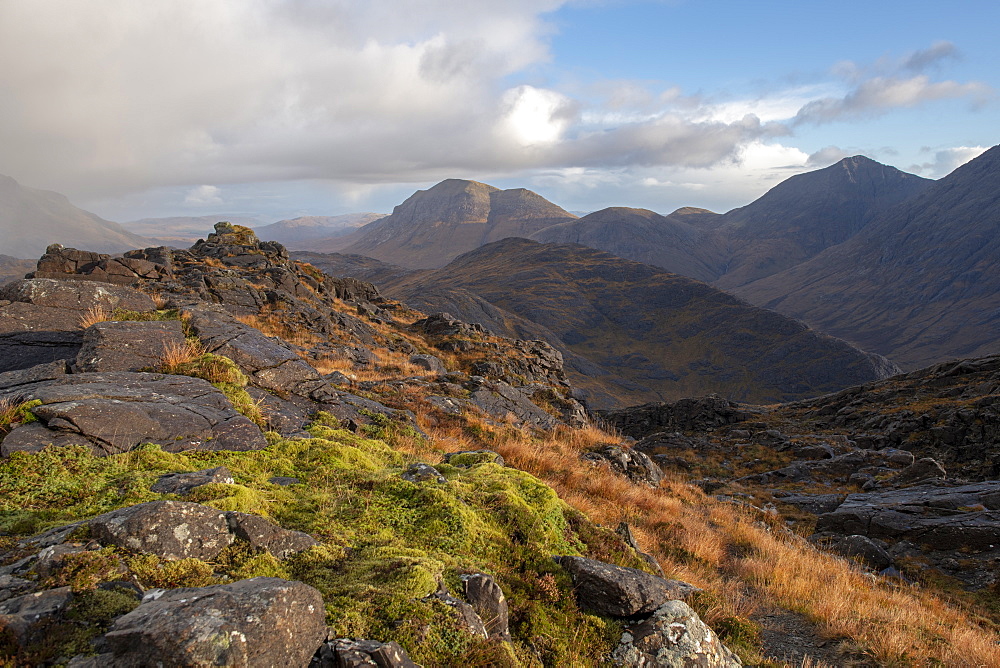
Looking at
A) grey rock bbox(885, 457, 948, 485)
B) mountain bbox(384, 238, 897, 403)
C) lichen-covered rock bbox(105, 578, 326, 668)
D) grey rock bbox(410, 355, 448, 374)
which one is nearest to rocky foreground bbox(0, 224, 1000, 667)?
lichen-covered rock bbox(105, 578, 326, 668)

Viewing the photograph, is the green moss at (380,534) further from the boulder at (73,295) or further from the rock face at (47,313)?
the boulder at (73,295)

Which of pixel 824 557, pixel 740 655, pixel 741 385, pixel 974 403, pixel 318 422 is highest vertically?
pixel 318 422

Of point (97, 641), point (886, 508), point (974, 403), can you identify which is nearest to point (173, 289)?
point (97, 641)

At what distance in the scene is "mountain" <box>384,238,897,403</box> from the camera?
13862 cm

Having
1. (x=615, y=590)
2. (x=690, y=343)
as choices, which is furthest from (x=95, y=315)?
(x=690, y=343)

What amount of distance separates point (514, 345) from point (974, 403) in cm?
3277

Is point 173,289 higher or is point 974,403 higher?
point 173,289

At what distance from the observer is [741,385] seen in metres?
143

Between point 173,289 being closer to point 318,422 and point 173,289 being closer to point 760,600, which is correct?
point 318,422

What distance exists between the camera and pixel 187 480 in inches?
209

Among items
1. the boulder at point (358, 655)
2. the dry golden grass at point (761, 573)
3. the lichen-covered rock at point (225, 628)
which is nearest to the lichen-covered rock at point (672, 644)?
the dry golden grass at point (761, 573)

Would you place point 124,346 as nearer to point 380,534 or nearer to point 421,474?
point 421,474

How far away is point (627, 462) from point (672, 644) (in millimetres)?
12385

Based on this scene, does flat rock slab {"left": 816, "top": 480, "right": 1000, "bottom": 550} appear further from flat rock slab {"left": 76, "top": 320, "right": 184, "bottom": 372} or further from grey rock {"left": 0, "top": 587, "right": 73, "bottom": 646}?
flat rock slab {"left": 76, "top": 320, "right": 184, "bottom": 372}
